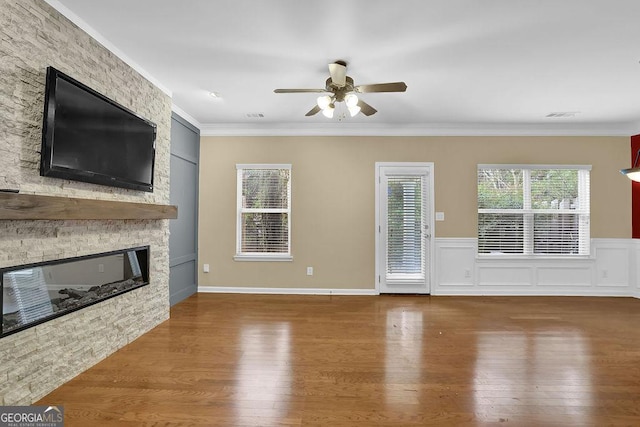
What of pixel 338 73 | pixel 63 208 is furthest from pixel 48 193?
pixel 338 73

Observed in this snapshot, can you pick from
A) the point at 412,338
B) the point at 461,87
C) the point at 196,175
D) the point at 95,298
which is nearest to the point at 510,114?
the point at 461,87

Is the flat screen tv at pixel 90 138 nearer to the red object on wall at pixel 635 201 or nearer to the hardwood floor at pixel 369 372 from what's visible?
the hardwood floor at pixel 369 372

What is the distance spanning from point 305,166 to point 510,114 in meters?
2.99

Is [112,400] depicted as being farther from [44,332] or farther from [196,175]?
[196,175]

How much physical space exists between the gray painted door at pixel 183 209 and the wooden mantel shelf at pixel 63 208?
1306 mm

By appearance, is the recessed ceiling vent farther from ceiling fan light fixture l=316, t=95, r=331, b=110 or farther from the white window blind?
ceiling fan light fixture l=316, t=95, r=331, b=110

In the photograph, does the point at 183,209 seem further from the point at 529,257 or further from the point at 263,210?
the point at 529,257

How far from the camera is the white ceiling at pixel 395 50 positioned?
229 cm

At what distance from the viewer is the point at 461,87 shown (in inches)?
141

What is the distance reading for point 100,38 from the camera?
8.65 feet

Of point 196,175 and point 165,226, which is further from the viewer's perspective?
point 196,175

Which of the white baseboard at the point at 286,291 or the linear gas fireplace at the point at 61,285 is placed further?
the white baseboard at the point at 286,291

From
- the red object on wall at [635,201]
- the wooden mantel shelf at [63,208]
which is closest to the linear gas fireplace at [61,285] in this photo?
the wooden mantel shelf at [63,208]

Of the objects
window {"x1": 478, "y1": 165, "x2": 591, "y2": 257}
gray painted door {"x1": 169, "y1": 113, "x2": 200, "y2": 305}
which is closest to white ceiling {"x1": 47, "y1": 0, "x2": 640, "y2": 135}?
gray painted door {"x1": 169, "y1": 113, "x2": 200, "y2": 305}
